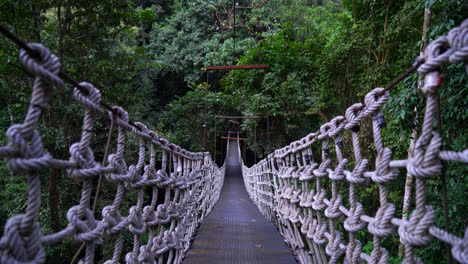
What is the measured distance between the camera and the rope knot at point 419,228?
0.53 metres

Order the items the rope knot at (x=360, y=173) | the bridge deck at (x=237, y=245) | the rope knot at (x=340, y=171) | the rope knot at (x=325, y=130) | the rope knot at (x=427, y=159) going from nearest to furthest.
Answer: the rope knot at (x=427, y=159) < the rope knot at (x=360, y=173) < the rope knot at (x=340, y=171) < the rope knot at (x=325, y=130) < the bridge deck at (x=237, y=245)

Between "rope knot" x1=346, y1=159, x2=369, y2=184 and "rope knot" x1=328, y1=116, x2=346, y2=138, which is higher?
"rope knot" x1=328, y1=116, x2=346, y2=138

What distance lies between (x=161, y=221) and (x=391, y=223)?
2.84 ft

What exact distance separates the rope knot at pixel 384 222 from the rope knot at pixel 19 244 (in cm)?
71

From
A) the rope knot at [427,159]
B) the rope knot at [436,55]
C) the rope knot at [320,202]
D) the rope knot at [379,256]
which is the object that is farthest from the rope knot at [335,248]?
the rope knot at [436,55]

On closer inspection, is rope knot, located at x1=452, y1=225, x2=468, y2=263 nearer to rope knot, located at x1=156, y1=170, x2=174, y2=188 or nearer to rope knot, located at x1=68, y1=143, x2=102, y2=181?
rope knot, located at x1=68, y1=143, x2=102, y2=181

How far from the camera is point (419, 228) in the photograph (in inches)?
21.2

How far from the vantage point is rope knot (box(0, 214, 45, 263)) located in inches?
16.1

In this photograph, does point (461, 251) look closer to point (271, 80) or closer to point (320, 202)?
point (320, 202)

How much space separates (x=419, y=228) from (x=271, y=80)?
18.1ft

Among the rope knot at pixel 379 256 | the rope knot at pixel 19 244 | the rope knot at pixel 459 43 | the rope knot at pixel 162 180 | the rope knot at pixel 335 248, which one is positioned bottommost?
the rope knot at pixel 335 248

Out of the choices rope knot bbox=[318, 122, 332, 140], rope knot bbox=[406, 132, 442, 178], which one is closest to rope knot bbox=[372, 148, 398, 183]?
rope knot bbox=[406, 132, 442, 178]

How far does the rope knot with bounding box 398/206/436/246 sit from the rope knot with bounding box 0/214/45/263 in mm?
680

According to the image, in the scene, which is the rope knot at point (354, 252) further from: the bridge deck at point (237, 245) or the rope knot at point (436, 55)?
the bridge deck at point (237, 245)
